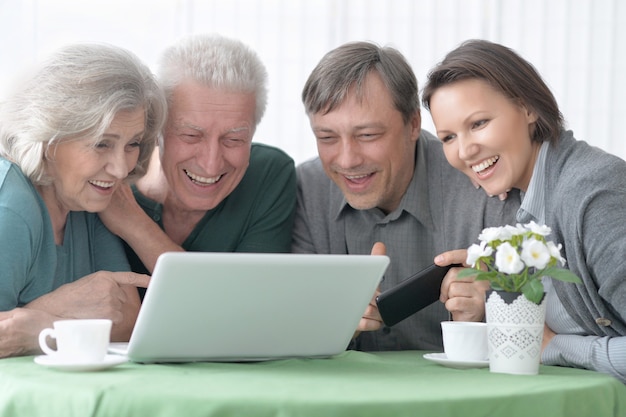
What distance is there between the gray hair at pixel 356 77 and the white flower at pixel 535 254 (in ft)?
2.98

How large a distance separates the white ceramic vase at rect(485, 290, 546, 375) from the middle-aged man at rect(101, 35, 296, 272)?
0.98 meters

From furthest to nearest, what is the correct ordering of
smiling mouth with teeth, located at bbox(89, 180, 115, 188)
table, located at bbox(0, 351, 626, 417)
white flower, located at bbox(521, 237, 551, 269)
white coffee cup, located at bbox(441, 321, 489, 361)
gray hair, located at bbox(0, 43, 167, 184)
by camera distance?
smiling mouth with teeth, located at bbox(89, 180, 115, 188), gray hair, located at bbox(0, 43, 167, 184), white coffee cup, located at bbox(441, 321, 489, 361), white flower, located at bbox(521, 237, 551, 269), table, located at bbox(0, 351, 626, 417)

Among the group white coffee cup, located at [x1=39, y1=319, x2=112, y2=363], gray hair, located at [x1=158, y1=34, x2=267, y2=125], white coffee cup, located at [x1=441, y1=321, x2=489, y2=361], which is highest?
gray hair, located at [x1=158, y1=34, x2=267, y2=125]

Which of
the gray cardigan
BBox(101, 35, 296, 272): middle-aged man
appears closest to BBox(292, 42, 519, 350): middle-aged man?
BBox(101, 35, 296, 272): middle-aged man

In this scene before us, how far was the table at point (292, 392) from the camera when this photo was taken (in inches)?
44.6

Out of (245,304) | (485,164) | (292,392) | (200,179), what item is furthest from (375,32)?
(292,392)

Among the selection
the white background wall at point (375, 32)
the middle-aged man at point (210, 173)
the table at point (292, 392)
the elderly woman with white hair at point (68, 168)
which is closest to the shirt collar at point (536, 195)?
the table at point (292, 392)

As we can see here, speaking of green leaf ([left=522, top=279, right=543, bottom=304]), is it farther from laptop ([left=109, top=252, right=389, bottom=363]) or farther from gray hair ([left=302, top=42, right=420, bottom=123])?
gray hair ([left=302, top=42, right=420, bottom=123])

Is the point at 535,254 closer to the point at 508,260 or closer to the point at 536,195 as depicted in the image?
the point at 508,260

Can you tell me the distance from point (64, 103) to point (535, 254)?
3.54ft

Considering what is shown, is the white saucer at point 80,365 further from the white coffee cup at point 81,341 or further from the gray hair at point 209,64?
the gray hair at point 209,64

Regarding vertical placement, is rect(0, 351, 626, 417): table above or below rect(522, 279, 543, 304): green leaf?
below

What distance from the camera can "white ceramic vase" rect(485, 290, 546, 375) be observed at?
1.46 m

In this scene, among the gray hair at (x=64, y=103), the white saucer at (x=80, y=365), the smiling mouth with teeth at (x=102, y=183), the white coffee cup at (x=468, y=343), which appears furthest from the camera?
the smiling mouth with teeth at (x=102, y=183)
